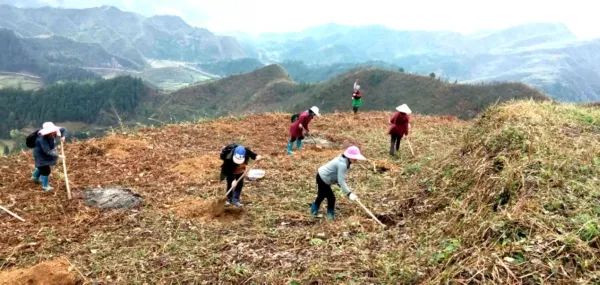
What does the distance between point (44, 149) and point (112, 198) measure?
203cm

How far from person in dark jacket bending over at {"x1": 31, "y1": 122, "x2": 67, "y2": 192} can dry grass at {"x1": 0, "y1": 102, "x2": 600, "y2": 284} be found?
1.69 ft

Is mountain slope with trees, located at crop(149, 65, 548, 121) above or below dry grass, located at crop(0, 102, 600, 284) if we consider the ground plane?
below

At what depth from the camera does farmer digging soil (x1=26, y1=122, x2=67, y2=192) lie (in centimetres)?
1123

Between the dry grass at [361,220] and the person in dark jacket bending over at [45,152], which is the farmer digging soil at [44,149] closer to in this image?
the person in dark jacket bending over at [45,152]

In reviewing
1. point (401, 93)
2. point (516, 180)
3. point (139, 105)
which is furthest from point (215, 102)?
point (516, 180)

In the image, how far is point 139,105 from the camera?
154375 millimetres

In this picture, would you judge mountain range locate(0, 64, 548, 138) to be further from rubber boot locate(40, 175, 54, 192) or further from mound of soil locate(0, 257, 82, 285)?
mound of soil locate(0, 257, 82, 285)

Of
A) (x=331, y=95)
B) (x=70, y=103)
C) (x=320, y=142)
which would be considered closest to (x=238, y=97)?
(x=331, y=95)

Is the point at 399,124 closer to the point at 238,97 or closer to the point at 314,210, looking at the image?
the point at 314,210

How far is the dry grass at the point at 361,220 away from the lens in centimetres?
637

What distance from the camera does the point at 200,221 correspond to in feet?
32.1

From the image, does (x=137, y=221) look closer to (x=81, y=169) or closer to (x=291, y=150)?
(x=81, y=169)

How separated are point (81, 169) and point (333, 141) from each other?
868cm

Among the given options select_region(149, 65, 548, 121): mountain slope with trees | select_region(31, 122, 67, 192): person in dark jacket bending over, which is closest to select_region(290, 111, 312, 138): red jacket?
select_region(31, 122, 67, 192): person in dark jacket bending over
